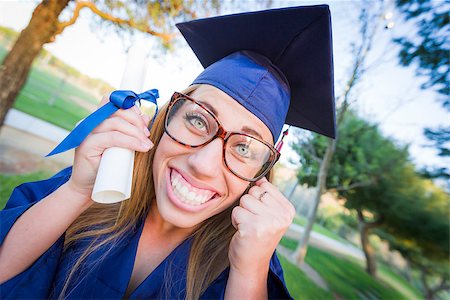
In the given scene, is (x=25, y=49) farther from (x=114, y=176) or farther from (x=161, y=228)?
(x=114, y=176)

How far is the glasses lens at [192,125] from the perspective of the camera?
1.25 metres

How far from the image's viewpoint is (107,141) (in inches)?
37.1

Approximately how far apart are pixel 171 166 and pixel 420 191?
13.5 m

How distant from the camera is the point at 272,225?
115 centimetres

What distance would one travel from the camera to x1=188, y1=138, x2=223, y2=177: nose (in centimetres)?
119

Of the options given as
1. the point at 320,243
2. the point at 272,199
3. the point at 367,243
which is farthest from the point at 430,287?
the point at 272,199

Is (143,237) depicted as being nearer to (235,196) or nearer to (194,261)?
(194,261)

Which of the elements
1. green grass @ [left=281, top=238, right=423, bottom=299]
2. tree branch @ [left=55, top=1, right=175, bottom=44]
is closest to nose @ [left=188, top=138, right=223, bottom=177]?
tree branch @ [left=55, top=1, right=175, bottom=44]

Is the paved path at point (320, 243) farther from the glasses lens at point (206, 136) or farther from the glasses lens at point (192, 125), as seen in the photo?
the glasses lens at point (192, 125)

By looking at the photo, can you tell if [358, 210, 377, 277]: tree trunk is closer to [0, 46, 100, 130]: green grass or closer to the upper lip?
[0, 46, 100, 130]: green grass

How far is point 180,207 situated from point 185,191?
0.31ft

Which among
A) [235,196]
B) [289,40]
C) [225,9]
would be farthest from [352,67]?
[235,196]

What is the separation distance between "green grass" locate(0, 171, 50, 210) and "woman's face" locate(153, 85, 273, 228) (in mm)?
4138

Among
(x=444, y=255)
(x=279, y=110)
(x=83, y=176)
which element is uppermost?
(x=279, y=110)
